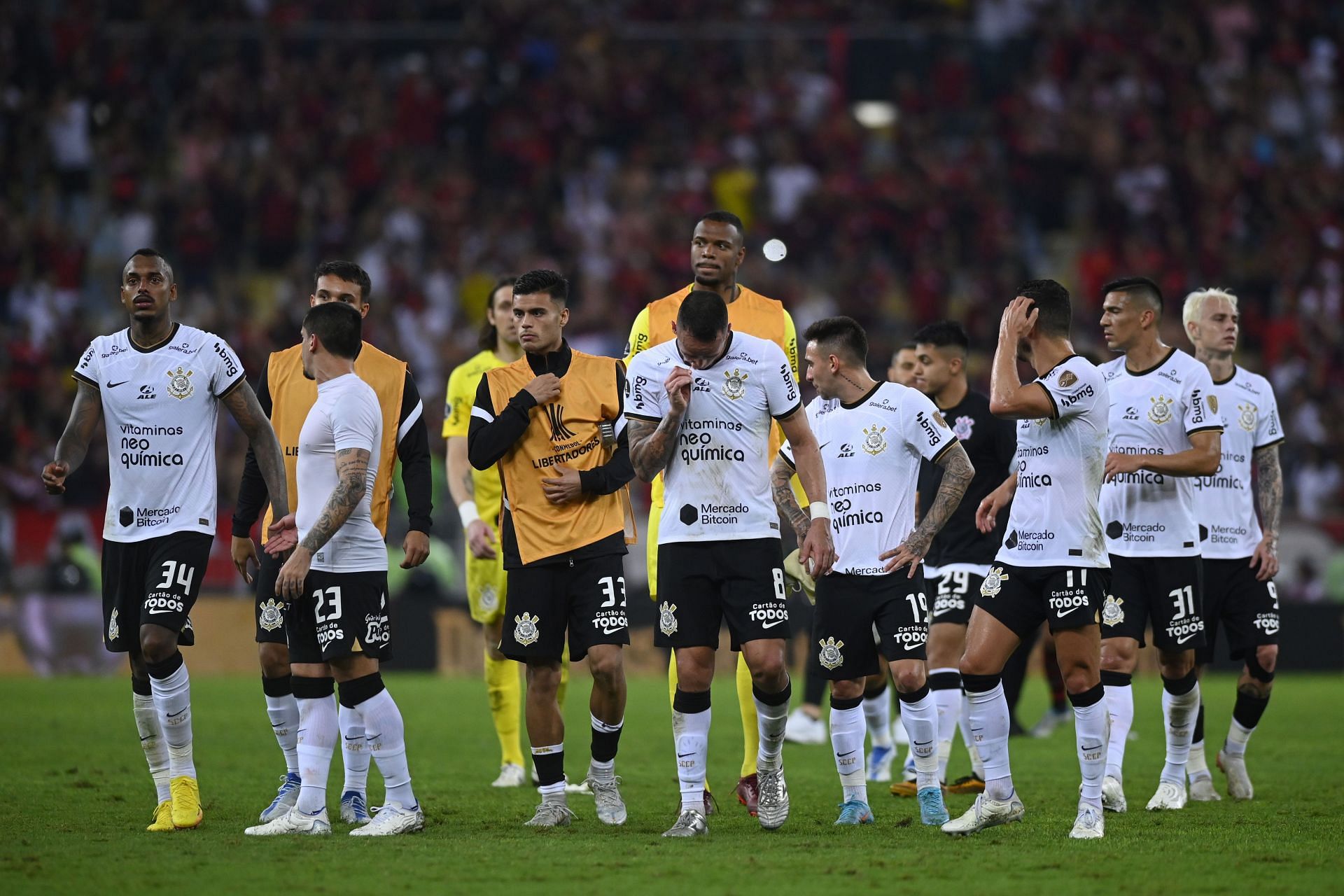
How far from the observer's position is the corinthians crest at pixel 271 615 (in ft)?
28.6

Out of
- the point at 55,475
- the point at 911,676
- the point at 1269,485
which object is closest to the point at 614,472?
the point at 911,676

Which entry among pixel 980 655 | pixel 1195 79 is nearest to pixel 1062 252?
pixel 1195 79

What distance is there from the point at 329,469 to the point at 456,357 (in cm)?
1550

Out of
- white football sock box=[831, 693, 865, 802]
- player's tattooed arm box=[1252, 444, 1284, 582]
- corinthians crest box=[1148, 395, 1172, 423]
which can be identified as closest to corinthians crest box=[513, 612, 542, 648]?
white football sock box=[831, 693, 865, 802]

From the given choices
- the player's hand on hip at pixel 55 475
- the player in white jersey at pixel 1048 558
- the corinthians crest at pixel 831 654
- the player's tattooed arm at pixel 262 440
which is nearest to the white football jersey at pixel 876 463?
the corinthians crest at pixel 831 654

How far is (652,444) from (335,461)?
1650 millimetres

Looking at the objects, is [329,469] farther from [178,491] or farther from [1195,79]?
[1195,79]

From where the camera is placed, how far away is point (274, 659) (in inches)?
360

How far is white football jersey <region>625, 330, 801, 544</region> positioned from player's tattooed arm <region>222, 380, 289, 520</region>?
1963 mm

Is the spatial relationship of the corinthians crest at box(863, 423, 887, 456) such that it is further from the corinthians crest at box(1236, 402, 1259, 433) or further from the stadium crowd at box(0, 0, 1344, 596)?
the stadium crowd at box(0, 0, 1344, 596)

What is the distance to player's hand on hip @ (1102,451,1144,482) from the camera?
869cm

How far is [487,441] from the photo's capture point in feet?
28.8

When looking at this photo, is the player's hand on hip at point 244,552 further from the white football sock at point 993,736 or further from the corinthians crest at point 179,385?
the white football sock at point 993,736

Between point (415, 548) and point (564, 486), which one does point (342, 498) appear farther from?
point (564, 486)
